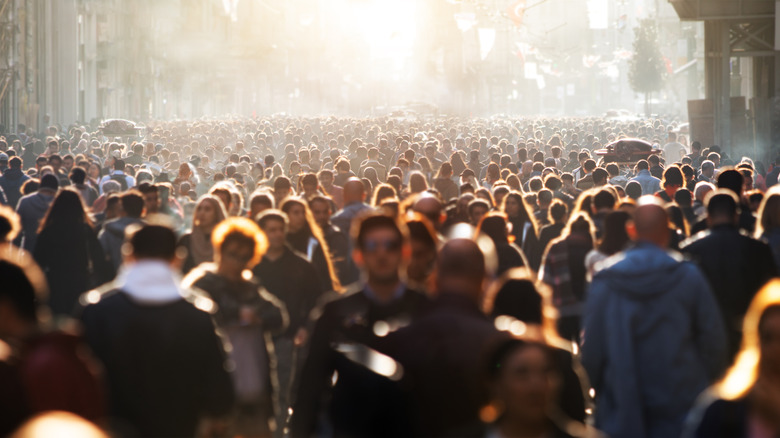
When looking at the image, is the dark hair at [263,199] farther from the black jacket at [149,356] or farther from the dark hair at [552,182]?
the black jacket at [149,356]

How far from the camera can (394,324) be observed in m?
5.34

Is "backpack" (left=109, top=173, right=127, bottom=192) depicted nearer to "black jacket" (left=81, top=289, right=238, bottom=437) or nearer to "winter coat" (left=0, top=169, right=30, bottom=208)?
"winter coat" (left=0, top=169, right=30, bottom=208)

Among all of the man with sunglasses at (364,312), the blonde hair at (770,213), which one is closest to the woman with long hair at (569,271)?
the blonde hair at (770,213)

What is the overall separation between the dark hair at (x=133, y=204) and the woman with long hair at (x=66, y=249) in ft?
1.05

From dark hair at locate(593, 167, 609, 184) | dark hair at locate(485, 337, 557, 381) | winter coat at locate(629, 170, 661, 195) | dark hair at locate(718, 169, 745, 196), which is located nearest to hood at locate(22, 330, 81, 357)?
dark hair at locate(485, 337, 557, 381)

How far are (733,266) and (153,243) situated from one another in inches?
157

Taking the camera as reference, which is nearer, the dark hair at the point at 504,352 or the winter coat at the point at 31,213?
the dark hair at the point at 504,352

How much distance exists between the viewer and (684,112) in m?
120

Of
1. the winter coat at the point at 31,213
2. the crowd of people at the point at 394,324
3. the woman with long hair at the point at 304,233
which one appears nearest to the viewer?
the crowd of people at the point at 394,324

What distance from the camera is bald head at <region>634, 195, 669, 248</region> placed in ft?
21.9

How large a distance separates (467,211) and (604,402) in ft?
16.5

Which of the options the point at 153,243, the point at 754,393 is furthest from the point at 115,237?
the point at 754,393

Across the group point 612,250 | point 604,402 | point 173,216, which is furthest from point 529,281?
point 173,216

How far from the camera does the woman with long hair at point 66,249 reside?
10766 mm
